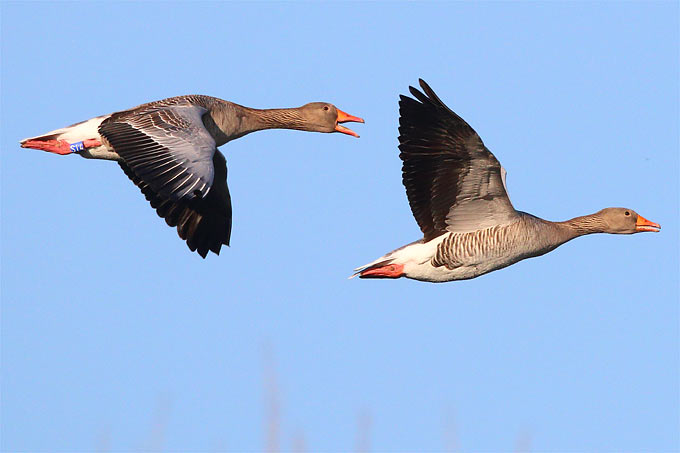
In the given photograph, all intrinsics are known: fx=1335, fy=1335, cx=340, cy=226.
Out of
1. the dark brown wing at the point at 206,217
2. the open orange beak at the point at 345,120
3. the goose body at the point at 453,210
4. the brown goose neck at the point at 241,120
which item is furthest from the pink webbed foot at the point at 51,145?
the goose body at the point at 453,210

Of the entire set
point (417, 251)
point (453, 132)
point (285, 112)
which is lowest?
point (417, 251)

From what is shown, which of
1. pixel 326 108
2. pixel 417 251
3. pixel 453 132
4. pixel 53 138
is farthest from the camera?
pixel 326 108

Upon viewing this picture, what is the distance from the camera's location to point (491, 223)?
596 inches

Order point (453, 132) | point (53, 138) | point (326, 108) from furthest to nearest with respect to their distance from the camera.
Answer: point (326, 108), point (53, 138), point (453, 132)

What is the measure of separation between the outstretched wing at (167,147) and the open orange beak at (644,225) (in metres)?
5.37

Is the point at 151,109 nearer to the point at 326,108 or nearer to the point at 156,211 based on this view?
the point at 156,211

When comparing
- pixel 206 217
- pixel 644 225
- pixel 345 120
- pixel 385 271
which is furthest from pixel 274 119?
pixel 644 225

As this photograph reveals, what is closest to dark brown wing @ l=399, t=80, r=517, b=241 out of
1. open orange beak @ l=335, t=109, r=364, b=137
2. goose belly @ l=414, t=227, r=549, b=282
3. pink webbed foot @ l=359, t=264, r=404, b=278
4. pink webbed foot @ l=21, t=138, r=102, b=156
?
goose belly @ l=414, t=227, r=549, b=282

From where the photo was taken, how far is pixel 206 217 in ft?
56.4

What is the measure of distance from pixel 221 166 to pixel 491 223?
13.2ft

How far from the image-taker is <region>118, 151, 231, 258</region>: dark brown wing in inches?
671

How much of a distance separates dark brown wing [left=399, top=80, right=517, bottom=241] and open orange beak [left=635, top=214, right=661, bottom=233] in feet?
7.19

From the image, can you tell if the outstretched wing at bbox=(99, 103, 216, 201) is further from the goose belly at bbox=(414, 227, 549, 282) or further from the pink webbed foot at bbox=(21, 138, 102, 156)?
the goose belly at bbox=(414, 227, 549, 282)

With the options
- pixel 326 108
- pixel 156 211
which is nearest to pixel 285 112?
pixel 326 108
